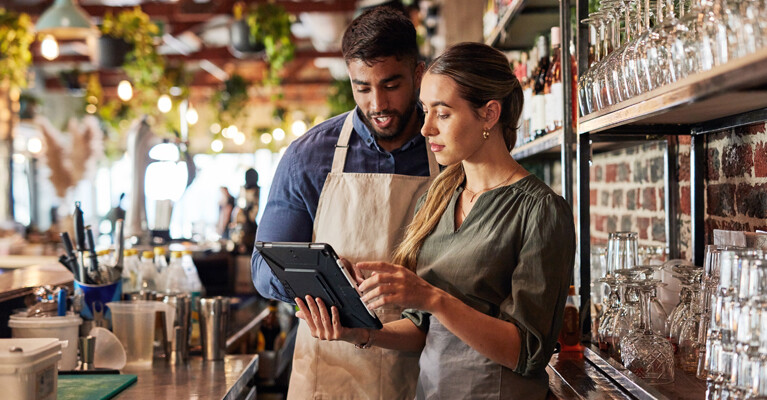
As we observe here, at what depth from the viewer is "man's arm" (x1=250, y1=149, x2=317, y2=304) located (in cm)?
221

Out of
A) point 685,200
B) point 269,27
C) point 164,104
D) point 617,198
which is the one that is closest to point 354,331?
point 685,200

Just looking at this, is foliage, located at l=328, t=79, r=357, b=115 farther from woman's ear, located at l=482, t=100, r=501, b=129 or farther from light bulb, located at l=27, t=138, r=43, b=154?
woman's ear, located at l=482, t=100, r=501, b=129

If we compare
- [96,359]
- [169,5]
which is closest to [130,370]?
[96,359]

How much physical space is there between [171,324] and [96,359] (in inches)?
A: 13.2

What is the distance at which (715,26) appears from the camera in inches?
47.6

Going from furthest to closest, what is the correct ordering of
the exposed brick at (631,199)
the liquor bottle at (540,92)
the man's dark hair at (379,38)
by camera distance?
the exposed brick at (631,199) < the liquor bottle at (540,92) < the man's dark hair at (379,38)

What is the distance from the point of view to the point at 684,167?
8.18 feet

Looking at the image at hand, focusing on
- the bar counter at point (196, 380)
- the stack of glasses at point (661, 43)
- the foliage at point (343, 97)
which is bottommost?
the bar counter at point (196, 380)

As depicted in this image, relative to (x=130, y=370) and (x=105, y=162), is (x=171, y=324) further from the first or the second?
(x=105, y=162)

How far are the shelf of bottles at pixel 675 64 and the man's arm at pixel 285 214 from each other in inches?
31.7

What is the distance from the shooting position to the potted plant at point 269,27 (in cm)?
773

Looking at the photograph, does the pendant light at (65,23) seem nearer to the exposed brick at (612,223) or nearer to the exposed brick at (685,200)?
the exposed brick at (612,223)

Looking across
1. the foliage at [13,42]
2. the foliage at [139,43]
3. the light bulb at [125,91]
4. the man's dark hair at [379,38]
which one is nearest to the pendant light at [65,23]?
the foliage at [13,42]

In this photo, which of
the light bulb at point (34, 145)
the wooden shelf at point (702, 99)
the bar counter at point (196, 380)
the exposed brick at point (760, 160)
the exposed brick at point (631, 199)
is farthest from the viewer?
the light bulb at point (34, 145)
